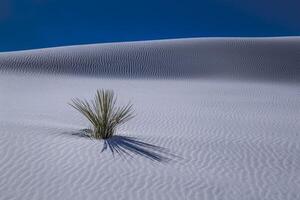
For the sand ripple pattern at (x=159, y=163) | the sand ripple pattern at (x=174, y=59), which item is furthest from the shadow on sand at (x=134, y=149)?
the sand ripple pattern at (x=174, y=59)

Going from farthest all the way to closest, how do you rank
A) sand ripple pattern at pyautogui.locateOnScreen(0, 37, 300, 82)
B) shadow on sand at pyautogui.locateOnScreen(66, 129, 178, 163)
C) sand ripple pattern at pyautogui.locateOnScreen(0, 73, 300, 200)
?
sand ripple pattern at pyautogui.locateOnScreen(0, 37, 300, 82) → shadow on sand at pyautogui.locateOnScreen(66, 129, 178, 163) → sand ripple pattern at pyautogui.locateOnScreen(0, 73, 300, 200)

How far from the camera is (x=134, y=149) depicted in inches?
246

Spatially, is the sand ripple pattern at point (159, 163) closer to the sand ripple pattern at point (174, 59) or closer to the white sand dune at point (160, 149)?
the white sand dune at point (160, 149)

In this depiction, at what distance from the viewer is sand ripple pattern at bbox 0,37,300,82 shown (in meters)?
23.9

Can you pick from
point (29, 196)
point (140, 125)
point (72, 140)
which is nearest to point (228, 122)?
point (140, 125)

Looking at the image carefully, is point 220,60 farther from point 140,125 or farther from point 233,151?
point 233,151

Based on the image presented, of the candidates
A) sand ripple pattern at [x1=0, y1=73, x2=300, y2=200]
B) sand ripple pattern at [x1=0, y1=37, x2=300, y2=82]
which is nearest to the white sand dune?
sand ripple pattern at [x1=0, y1=73, x2=300, y2=200]

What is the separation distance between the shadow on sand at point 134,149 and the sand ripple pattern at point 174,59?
16.7m

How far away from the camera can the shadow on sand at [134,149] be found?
5949mm

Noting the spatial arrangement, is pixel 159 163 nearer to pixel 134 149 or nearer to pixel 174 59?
pixel 134 149

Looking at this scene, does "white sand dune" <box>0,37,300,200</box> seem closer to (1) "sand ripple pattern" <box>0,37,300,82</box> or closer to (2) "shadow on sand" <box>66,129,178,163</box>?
(2) "shadow on sand" <box>66,129,178,163</box>

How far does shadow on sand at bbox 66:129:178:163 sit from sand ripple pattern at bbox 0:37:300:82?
54.6 feet

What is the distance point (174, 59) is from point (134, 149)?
2184cm

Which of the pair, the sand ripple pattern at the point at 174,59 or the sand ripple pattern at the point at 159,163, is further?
the sand ripple pattern at the point at 174,59
